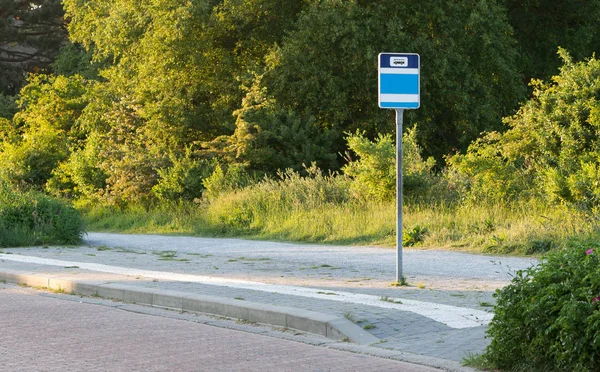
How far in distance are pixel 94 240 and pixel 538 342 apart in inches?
633

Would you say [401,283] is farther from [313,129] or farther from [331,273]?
[313,129]

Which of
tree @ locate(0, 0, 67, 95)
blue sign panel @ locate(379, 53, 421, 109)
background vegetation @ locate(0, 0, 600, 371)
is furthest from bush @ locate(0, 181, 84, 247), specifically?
tree @ locate(0, 0, 67, 95)

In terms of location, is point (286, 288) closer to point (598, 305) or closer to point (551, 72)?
point (598, 305)

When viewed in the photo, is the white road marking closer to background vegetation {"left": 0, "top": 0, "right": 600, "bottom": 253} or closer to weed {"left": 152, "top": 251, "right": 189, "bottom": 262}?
weed {"left": 152, "top": 251, "right": 189, "bottom": 262}

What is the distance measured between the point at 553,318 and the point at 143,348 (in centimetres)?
371

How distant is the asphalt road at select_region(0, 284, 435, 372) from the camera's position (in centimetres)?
769

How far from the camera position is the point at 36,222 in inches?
795

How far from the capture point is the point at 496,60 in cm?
3228

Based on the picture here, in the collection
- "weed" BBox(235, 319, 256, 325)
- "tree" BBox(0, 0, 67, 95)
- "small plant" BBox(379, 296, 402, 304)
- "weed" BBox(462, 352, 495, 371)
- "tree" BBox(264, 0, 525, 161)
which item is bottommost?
"weed" BBox(235, 319, 256, 325)

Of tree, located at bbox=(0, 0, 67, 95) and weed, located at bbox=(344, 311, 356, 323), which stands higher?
tree, located at bbox=(0, 0, 67, 95)

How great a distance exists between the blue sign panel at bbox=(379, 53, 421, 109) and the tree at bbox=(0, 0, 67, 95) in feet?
154

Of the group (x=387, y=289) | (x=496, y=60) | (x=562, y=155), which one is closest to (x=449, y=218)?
(x=562, y=155)

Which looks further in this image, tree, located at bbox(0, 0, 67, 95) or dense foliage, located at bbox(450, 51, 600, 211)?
tree, located at bbox(0, 0, 67, 95)

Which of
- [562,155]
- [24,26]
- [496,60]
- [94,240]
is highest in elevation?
[24,26]
